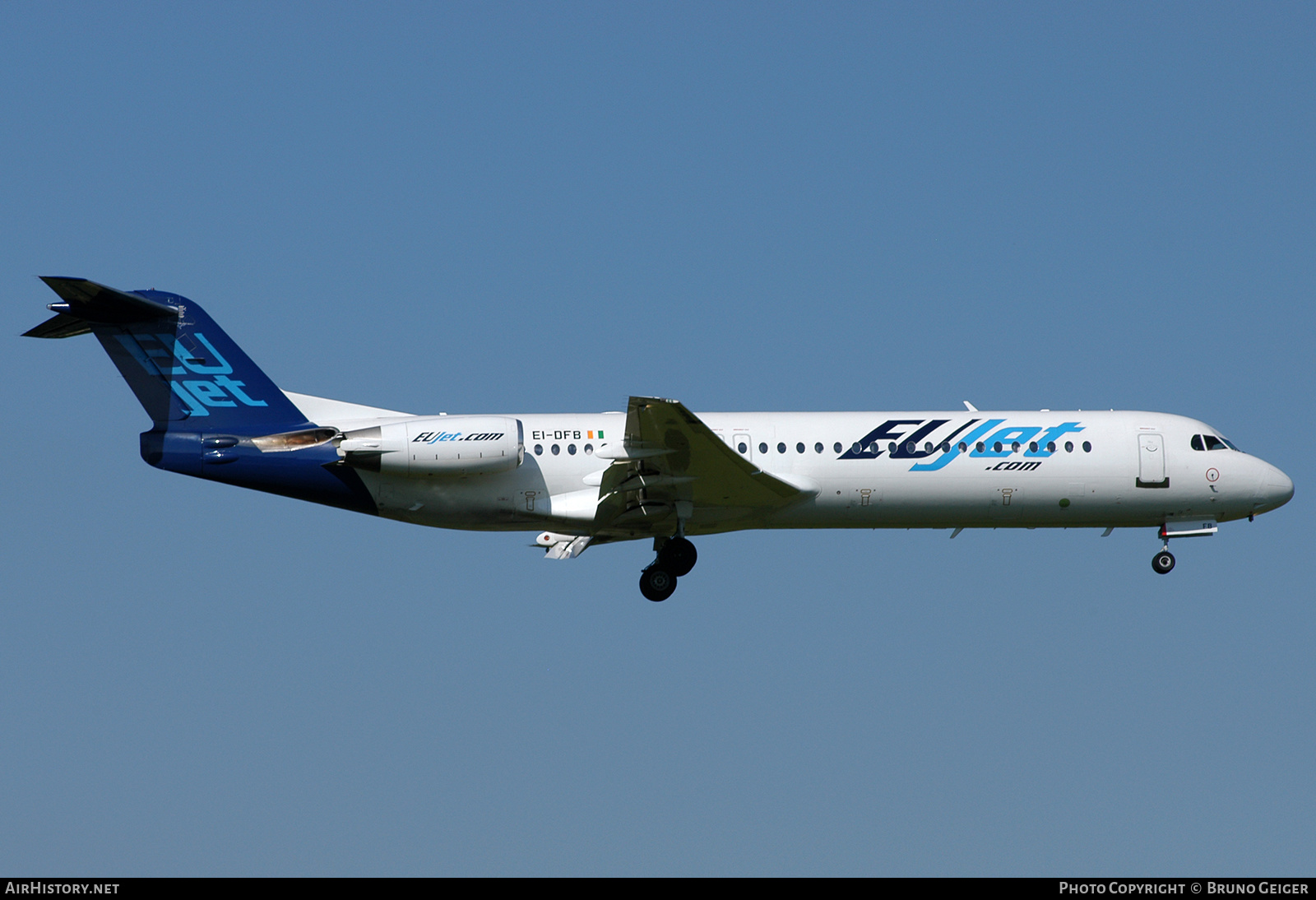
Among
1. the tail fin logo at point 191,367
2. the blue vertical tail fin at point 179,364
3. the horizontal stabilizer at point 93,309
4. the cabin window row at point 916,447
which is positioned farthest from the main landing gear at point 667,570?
the horizontal stabilizer at point 93,309

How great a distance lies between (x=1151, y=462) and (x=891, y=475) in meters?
5.33

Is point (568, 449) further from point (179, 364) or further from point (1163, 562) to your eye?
point (1163, 562)

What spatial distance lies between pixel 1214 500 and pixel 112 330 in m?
21.0

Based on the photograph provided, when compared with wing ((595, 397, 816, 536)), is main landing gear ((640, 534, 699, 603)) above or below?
below

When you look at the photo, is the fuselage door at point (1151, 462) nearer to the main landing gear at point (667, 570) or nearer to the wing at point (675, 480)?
the wing at point (675, 480)

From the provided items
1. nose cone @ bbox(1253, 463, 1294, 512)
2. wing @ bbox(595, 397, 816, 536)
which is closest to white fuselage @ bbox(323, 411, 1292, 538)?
wing @ bbox(595, 397, 816, 536)

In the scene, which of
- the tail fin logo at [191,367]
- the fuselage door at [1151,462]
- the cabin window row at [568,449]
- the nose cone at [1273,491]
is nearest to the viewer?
the tail fin logo at [191,367]

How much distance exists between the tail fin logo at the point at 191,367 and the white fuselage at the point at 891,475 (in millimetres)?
2295

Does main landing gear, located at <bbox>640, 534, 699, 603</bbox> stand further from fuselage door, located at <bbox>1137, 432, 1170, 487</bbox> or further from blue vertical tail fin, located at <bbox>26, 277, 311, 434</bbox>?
fuselage door, located at <bbox>1137, 432, 1170, 487</bbox>

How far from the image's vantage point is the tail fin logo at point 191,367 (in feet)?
82.3

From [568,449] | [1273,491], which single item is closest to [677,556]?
[568,449]

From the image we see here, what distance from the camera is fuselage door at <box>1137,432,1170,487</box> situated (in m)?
27.2

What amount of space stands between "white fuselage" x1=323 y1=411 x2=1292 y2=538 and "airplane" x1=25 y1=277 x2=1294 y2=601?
0.03m
